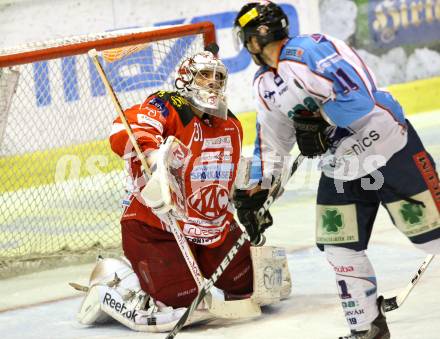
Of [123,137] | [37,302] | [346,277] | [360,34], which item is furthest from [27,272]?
[360,34]

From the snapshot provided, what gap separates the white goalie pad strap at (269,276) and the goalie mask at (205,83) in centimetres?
54

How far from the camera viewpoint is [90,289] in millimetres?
3969

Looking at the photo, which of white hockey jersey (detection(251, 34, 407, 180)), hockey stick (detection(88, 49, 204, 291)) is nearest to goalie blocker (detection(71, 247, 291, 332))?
hockey stick (detection(88, 49, 204, 291))

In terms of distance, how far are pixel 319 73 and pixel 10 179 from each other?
3.07m

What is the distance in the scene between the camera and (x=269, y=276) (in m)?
3.91

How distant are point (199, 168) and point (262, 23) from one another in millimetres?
968

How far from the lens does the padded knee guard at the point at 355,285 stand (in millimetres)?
3158

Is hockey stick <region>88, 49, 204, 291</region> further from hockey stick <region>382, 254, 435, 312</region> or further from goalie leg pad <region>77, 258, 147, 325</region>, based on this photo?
hockey stick <region>382, 254, 435, 312</region>

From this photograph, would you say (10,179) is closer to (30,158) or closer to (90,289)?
(30,158)

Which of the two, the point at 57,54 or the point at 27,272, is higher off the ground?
the point at 57,54

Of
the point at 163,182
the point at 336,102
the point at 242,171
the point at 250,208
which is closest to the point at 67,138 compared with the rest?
the point at 242,171

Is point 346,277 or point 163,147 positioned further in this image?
point 163,147

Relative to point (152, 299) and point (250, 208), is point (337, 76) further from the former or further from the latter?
point (152, 299)

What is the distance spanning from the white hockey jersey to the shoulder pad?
0.67 meters
